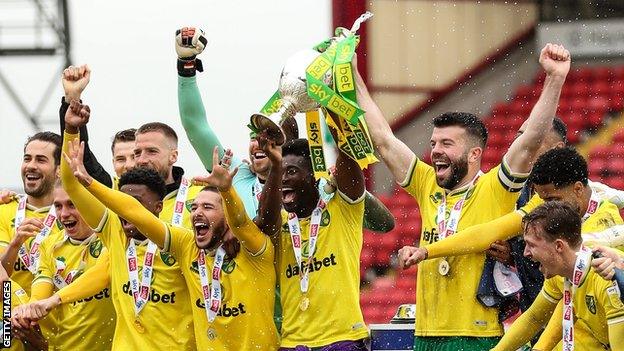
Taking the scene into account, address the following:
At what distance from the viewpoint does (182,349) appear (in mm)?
7465

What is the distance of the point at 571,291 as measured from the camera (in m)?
6.19

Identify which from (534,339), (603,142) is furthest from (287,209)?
(603,142)

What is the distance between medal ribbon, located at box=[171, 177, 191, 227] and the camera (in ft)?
25.5

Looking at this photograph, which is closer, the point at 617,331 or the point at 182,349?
the point at 617,331

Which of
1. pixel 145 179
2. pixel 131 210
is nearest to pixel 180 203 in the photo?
pixel 145 179

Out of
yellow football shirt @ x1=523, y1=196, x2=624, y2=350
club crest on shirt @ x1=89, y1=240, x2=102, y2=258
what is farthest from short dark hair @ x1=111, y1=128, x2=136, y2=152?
yellow football shirt @ x1=523, y1=196, x2=624, y2=350

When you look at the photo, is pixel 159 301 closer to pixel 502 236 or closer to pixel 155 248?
pixel 155 248

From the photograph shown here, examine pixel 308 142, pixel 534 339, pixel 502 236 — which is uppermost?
pixel 308 142

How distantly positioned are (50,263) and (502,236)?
259cm

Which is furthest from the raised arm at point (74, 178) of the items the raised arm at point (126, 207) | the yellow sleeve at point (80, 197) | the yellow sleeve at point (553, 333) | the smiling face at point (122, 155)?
the yellow sleeve at point (553, 333)

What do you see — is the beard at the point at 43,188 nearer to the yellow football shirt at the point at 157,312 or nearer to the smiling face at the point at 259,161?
the yellow football shirt at the point at 157,312

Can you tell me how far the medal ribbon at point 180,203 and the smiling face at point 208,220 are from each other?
1.51 feet

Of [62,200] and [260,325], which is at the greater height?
[62,200]

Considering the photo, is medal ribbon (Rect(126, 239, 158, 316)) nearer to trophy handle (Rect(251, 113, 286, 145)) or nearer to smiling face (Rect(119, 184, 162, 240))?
smiling face (Rect(119, 184, 162, 240))
